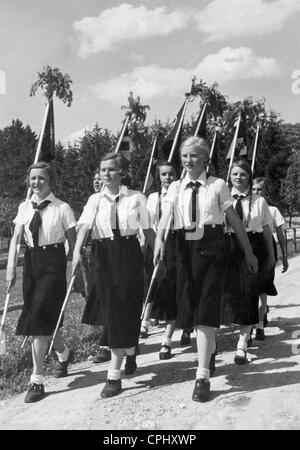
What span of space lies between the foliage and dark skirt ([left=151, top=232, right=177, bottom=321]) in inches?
80.9

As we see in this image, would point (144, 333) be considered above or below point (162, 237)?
below

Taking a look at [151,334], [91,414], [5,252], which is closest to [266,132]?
[5,252]

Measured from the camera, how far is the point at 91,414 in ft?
13.1

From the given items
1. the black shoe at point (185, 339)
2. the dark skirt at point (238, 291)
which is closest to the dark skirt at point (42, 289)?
the dark skirt at point (238, 291)

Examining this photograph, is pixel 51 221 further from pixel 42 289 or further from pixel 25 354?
pixel 25 354

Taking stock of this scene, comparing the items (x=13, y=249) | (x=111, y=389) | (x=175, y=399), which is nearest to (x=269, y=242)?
(x=175, y=399)

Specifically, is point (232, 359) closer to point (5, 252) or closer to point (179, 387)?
point (179, 387)

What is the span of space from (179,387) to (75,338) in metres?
2.04

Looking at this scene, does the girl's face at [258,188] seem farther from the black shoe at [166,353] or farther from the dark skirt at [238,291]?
the black shoe at [166,353]

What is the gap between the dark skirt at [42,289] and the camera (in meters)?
4.59

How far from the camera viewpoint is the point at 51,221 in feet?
15.3

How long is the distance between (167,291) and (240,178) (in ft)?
4.81

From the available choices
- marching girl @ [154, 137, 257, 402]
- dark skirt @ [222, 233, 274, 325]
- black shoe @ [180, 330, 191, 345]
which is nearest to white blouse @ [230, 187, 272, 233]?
dark skirt @ [222, 233, 274, 325]

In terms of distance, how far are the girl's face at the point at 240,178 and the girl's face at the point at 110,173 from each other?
152cm
